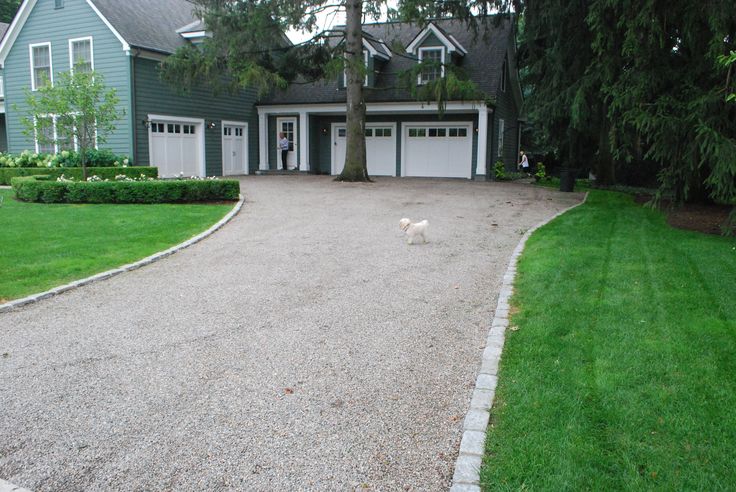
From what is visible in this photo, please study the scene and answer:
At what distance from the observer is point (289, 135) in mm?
27469

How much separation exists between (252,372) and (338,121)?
23.5 m

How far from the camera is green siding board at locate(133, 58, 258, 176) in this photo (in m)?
21.1

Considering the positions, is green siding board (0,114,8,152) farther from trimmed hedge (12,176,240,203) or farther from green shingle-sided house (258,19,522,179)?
trimmed hedge (12,176,240,203)

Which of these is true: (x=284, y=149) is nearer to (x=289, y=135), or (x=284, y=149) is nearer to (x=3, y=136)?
(x=289, y=135)

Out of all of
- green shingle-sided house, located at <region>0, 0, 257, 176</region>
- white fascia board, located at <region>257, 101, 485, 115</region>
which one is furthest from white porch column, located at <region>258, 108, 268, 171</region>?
green shingle-sided house, located at <region>0, 0, 257, 176</region>

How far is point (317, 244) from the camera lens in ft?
32.4

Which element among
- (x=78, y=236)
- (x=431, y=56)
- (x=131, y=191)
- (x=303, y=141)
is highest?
(x=431, y=56)

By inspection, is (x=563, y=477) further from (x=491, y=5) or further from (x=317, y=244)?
(x=491, y=5)

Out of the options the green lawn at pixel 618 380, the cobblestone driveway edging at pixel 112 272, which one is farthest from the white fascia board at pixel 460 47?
the green lawn at pixel 618 380

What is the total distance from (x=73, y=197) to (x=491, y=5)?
13.0 meters

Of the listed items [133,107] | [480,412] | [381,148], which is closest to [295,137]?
[381,148]

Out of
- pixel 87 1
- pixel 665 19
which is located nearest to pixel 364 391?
pixel 665 19

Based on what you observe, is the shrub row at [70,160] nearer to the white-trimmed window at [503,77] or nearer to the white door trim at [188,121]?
the white door trim at [188,121]

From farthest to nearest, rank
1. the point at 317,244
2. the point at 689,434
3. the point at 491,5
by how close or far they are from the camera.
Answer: the point at 491,5 → the point at 317,244 → the point at 689,434
